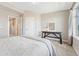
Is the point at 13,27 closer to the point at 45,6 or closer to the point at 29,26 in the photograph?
the point at 29,26

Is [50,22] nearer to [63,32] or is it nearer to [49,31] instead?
[49,31]

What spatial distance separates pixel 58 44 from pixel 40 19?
619 millimetres

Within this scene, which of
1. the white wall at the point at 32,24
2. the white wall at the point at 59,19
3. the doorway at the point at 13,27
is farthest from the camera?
the white wall at the point at 32,24

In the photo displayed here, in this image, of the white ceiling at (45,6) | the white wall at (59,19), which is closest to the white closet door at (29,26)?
the white ceiling at (45,6)

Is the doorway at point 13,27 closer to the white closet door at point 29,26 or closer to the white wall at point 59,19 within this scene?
the white closet door at point 29,26

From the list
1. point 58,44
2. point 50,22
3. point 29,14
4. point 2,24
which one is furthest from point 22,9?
point 58,44

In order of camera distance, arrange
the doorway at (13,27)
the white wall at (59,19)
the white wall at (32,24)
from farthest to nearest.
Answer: the white wall at (32,24) → the white wall at (59,19) → the doorway at (13,27)

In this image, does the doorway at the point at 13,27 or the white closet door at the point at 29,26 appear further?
the white closet door at the point at 29,26

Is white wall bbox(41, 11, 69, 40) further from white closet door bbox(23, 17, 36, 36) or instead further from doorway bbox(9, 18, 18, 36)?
doorway bbox(9, 18, 18, 36)

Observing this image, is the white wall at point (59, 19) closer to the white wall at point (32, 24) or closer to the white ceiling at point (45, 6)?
the white ceiling at point (45, 6)

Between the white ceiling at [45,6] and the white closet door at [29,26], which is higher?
the white ceiling at [45,6]

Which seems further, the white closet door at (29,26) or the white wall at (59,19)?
the white closet door at (29,26)

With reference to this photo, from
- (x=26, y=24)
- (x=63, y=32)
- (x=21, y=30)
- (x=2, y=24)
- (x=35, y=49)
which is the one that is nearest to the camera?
(x=35, y=49)

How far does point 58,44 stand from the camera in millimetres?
1948
